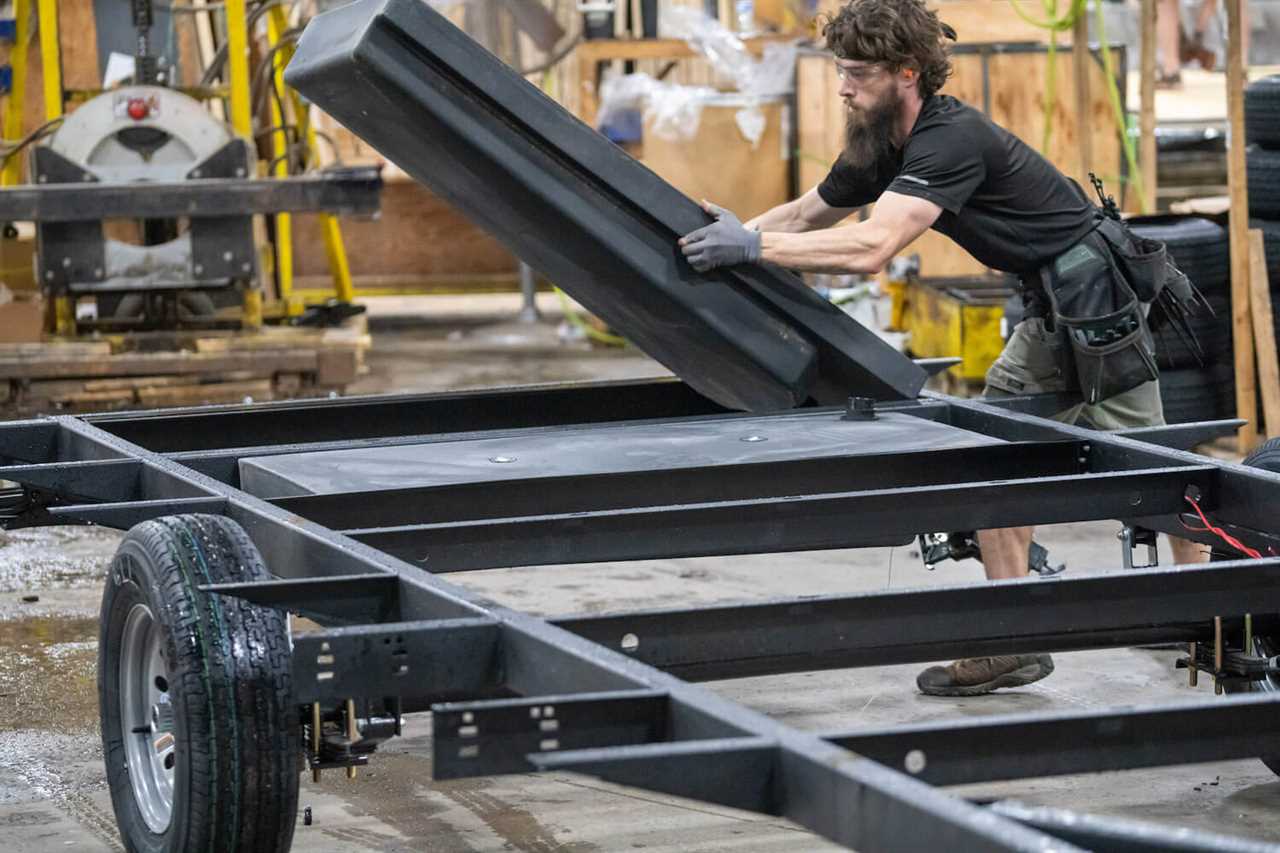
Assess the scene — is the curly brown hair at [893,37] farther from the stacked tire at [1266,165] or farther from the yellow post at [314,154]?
the yellow post at [314,154]

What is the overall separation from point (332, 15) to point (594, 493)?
1.55 metres

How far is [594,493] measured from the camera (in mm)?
4125

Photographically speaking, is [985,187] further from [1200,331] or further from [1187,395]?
[1200,331]

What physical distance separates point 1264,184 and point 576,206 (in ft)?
14.6

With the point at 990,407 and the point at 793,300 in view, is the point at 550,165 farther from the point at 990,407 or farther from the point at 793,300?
the point at 990,407

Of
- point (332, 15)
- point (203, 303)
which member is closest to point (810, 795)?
point (332, 15)

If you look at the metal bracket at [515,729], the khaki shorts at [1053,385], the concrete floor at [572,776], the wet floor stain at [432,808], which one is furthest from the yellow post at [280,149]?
the metal bracket at [515,729]

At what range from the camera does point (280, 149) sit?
11.2 m

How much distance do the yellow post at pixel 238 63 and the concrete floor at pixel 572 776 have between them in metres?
3.05

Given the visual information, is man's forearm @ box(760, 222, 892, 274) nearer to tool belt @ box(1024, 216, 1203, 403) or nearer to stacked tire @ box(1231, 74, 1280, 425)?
tool belt @ box(1024, 216, 1203, 403)

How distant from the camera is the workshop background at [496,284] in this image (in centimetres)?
451

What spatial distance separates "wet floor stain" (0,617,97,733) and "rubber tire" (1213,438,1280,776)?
108 inches

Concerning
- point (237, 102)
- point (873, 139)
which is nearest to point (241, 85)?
point (237, 102)

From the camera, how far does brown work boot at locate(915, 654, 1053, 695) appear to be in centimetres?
524
